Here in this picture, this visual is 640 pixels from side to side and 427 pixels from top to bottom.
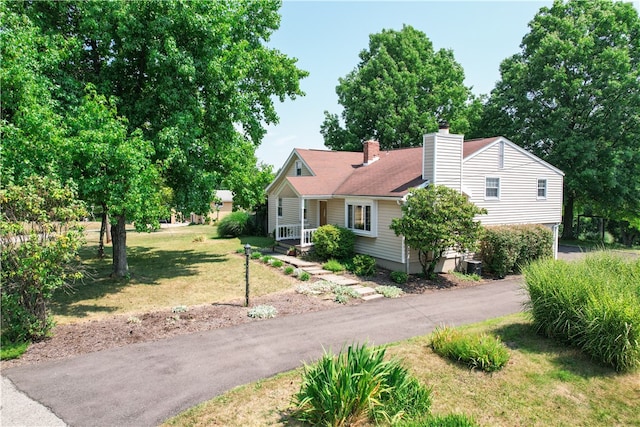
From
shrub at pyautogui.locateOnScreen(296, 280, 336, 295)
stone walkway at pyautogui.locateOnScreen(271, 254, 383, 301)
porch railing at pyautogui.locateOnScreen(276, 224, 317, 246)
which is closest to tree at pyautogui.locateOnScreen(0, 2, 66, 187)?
shrub at pyautogui.locateOnScreen(296, 280, 336, 295)

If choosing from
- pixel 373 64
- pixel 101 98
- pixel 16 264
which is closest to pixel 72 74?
pixel 101 98

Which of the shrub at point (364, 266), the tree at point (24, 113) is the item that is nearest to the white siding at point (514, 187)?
the shrub at point (364, 266)

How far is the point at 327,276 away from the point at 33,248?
991 centimetres

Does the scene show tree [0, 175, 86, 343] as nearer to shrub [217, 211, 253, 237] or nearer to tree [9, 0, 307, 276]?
tree [9, 0, 307, 276]

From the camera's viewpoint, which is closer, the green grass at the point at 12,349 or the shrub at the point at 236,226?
the green grass at the point at 12,349

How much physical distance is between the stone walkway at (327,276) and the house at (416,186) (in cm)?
165

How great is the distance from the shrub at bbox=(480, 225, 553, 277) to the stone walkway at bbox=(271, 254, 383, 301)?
5818mm

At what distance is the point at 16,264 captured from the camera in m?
7.41

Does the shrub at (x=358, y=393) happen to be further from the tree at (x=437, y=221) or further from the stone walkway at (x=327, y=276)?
the tree at (x=437, y=221)

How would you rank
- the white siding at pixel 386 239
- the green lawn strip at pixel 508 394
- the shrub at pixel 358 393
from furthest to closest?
1. the white siding at pixel 386 239
2. the green lawn strip at pixel 508 394
3. the shrub at pixel 358 393

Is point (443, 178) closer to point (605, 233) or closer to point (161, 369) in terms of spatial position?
point (161, 369)

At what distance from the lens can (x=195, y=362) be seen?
7410mm

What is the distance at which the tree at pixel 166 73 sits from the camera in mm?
11867

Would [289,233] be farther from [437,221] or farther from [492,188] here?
[492,188]
